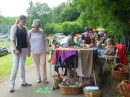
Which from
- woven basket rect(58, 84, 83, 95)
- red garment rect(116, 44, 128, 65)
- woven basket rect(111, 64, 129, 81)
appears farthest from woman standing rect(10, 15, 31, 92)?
red garment rect(116, 44, 128, 65)

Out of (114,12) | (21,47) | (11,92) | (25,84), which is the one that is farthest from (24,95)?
(114,12)

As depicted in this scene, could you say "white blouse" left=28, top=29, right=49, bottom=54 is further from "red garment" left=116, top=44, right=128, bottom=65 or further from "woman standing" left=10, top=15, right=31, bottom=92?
"red garment" left=116, top=44, right=128, bottom=65

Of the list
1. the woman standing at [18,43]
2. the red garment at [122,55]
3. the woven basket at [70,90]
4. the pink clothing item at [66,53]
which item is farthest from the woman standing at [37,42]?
the red garment at [122,55]

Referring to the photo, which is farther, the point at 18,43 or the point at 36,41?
the point at 36,41

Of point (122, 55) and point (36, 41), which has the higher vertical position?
point (36, 41)

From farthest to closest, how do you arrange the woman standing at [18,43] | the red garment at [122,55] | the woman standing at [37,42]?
1. the red garment at [122,55]
2. the woman standing at [37,42]
3. the woman standing at [18,43]

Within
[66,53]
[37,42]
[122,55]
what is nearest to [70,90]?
[66,53]

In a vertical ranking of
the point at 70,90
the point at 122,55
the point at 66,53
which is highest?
the point at 66,53

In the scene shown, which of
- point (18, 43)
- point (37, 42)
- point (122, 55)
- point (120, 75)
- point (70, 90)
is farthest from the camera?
point (122, 55)

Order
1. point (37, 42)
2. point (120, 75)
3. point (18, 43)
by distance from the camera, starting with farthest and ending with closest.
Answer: point (120, 75) < point (37, 42) < point (18, 43)

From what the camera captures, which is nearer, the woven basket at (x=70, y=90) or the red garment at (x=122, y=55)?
the woven basket at (x=70, y=90)

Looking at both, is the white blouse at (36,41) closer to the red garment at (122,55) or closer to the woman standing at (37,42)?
the woman standing at (37,42)

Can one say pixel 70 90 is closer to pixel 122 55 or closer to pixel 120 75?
pixel 120 75

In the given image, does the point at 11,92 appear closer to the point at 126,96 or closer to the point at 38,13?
the point at 126,96
